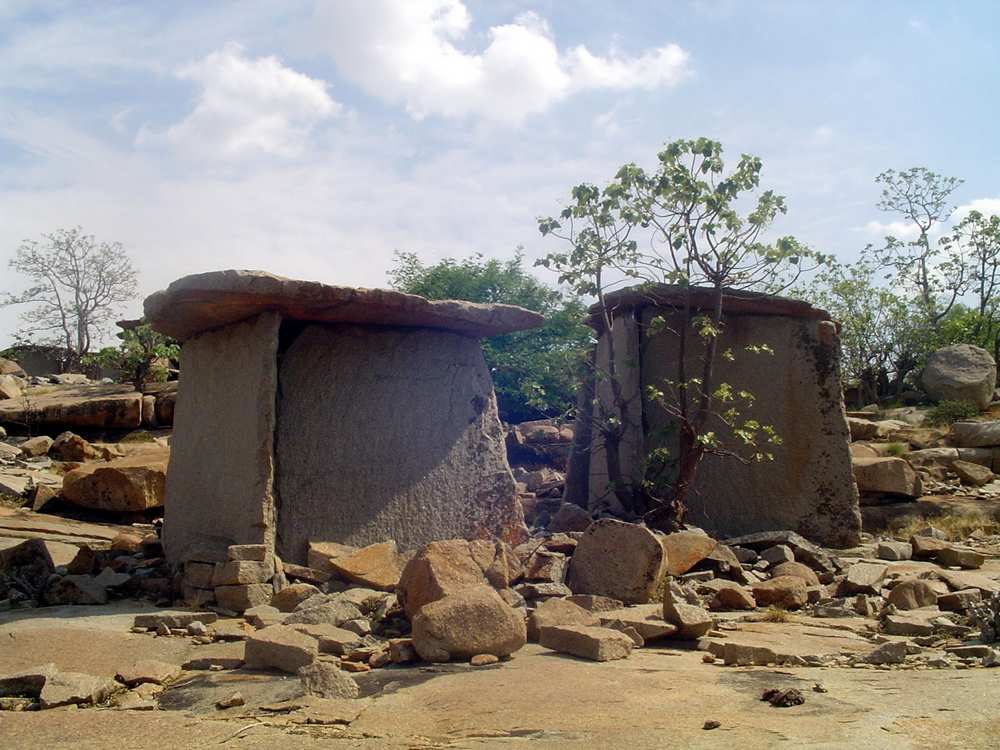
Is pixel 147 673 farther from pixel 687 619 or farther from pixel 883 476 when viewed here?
pixel 883 476

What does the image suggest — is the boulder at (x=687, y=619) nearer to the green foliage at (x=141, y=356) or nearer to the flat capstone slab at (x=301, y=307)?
the flat capstone slab at (x=301, y=307)

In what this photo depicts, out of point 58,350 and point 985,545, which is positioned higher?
point 58,350

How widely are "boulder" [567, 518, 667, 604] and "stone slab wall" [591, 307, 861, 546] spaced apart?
2.23 meters

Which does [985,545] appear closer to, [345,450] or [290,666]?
[345,450]

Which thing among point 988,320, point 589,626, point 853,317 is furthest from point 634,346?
point 988,320

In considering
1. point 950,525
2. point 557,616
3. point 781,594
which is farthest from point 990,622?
point 950,525

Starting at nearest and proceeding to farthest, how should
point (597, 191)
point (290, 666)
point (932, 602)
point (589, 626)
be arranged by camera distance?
point (290, 666), point (589, 626), point (932, 602), point (597, 191)

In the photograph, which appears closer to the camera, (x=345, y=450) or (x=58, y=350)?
(x=345, y=450)

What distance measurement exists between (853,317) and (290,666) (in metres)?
18.7

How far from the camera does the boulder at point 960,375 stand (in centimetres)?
1675

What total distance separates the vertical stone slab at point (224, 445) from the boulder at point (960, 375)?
45.9ft

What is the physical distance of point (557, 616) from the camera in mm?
4188

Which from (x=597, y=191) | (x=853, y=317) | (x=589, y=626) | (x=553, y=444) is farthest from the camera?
→ (x=853, y=317)

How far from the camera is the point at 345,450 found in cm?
562
